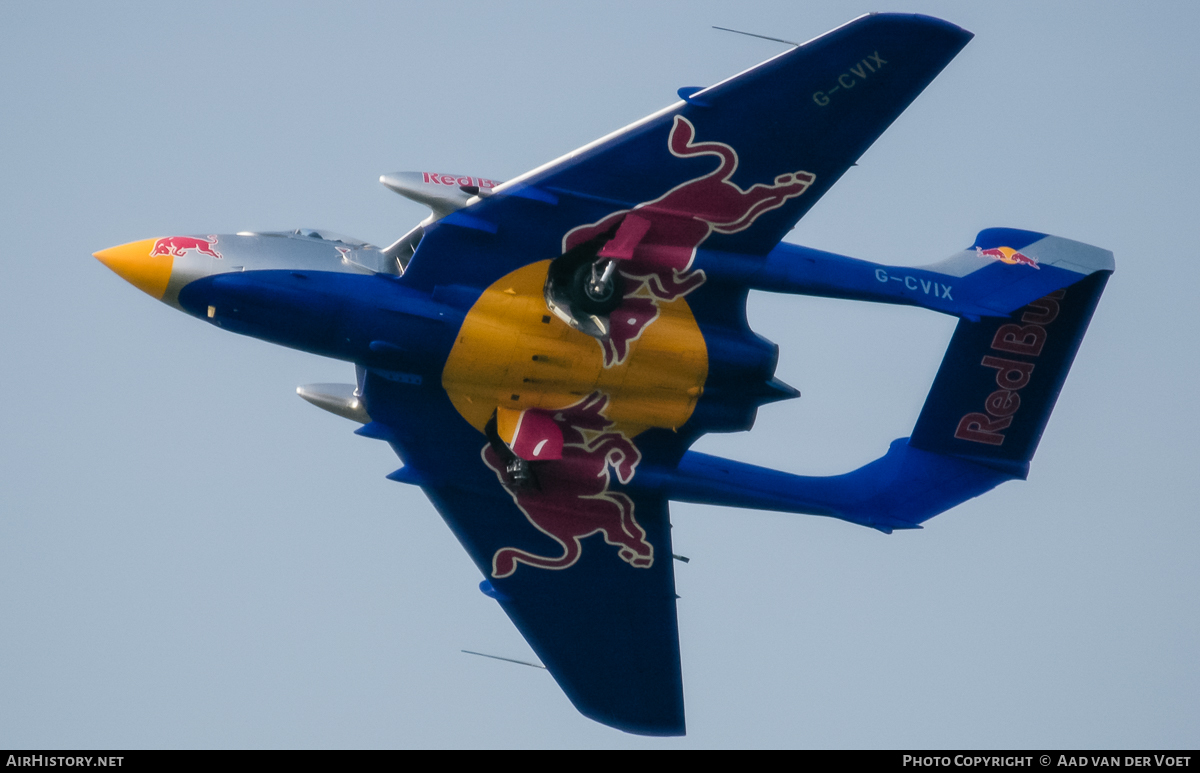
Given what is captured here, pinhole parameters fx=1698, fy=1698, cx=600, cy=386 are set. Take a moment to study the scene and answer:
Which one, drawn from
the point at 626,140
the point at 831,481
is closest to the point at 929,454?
the point at 831,481

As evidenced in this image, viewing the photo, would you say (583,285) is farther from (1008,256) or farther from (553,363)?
(1008,256)

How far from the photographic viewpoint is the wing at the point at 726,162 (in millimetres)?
23125

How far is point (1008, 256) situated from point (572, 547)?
27.3 feet

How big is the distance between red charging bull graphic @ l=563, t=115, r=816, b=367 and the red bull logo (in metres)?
3.50

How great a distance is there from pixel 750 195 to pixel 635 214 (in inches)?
64.6

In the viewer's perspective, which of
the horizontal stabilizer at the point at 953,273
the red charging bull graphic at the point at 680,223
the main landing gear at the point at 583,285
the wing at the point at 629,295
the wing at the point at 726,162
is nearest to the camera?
the wing at the point at 726,162

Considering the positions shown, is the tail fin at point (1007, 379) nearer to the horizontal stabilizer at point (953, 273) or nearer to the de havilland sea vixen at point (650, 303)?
the de havilland sea vixen at point (650, 303)

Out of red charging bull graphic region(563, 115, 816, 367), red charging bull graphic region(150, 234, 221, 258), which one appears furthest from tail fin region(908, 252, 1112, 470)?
red charging bull graphic region(150, 234, 221, 258)

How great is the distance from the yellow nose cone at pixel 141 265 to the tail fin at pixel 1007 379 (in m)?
11.7

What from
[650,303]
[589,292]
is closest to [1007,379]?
[650,303]

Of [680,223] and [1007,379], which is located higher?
[680,223]

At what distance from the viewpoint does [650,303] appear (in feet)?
80.6

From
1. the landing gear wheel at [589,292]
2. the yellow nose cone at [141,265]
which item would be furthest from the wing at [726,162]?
the yellow nose cone at [141,265]

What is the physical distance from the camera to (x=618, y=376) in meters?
25.0
